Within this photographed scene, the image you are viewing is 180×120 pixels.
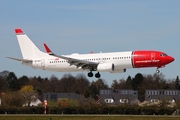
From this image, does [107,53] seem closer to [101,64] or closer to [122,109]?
[101,64]

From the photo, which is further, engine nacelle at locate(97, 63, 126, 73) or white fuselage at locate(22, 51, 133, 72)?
engine nacelle at locate(97, 63, 126, 73)

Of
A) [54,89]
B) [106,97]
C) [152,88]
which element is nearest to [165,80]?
[152,88]

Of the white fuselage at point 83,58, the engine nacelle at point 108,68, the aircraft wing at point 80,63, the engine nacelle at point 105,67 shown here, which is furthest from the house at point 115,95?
the engine nacelle at point 105,67

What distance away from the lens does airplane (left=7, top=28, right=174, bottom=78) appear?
258 feet

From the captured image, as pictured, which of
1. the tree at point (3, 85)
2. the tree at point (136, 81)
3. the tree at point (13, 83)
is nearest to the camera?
the tree at point (3, 85)

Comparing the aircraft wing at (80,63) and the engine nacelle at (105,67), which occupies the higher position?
the aircraft wing at (80,63)

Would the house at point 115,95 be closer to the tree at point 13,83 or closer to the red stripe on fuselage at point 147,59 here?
the tree at point 13,83

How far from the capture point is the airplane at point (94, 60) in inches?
3091

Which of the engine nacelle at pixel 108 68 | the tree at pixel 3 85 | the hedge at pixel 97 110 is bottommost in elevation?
the hedge at pixel 97 110

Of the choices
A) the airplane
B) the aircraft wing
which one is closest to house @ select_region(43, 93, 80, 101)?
the airplane

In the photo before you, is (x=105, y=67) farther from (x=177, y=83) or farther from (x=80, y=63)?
(x=177, y=83)

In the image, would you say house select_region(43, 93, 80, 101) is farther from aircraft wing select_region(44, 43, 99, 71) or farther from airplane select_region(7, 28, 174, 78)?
aircraft wing select_region(44, 43, 99, 71)

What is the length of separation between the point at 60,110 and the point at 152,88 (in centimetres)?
7241

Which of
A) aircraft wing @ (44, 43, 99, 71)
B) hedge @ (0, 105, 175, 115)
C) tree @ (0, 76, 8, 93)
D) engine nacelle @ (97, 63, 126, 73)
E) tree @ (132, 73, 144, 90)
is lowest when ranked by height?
hedge @ (0, 105, 175, 115)
